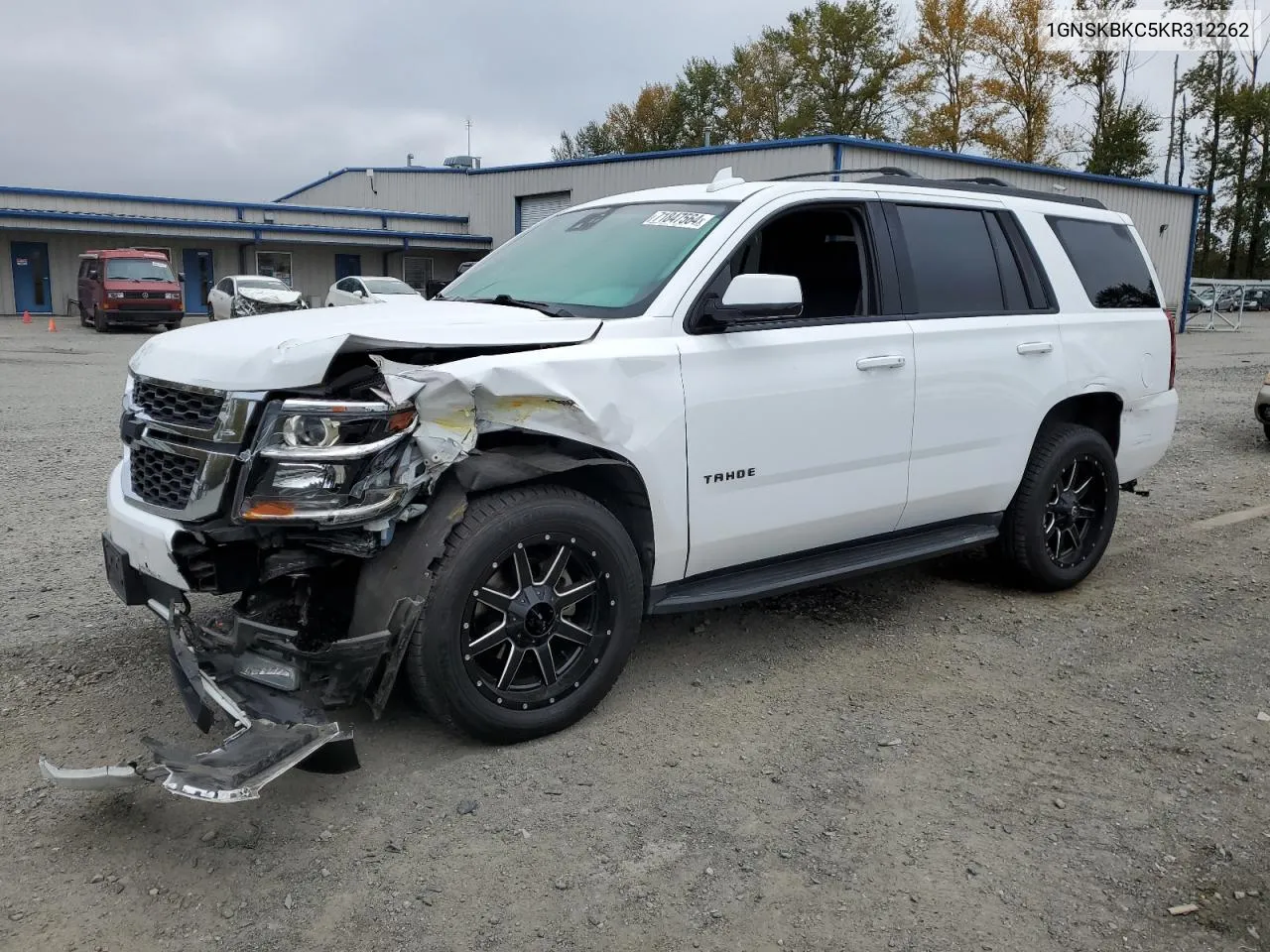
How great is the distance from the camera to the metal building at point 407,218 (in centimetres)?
2780

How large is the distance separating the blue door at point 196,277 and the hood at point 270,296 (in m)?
12.7

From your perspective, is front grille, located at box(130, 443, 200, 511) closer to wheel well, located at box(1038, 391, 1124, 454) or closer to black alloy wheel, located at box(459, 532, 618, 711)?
black alloy wheel, located at box(459, 532, 618, 711)

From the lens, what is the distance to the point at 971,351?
15.5 ft

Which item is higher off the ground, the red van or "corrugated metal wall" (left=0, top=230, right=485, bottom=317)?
"corrugated metal wall" (left=0, top=230, right=485, bottom=317)

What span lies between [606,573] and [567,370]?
0.73 metres

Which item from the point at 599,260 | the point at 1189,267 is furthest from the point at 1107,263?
the point at 1189,267

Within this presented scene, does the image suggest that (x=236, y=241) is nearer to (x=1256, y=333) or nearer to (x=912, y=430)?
(x=1256, y=333)

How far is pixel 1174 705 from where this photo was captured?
4.10m

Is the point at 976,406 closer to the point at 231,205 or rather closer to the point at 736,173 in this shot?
the point at 736,173

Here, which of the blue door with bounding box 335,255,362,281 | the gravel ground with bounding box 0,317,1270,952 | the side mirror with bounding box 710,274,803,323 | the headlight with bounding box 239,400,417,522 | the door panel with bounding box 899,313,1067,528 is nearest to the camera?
the gravel ground with bounding box 0,317,1270,952

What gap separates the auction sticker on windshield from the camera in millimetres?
4184

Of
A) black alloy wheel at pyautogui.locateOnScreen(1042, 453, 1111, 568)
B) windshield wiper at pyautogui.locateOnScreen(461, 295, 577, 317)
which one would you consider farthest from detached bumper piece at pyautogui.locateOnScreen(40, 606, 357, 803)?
black alloy wheel at pyautogui.locateOnScreen(1042, 453, 1111, 568)

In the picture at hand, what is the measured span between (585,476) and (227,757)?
1525mm

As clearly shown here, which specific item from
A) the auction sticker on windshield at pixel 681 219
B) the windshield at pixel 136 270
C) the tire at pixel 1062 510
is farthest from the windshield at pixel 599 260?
the windshield at pixel 136 270
